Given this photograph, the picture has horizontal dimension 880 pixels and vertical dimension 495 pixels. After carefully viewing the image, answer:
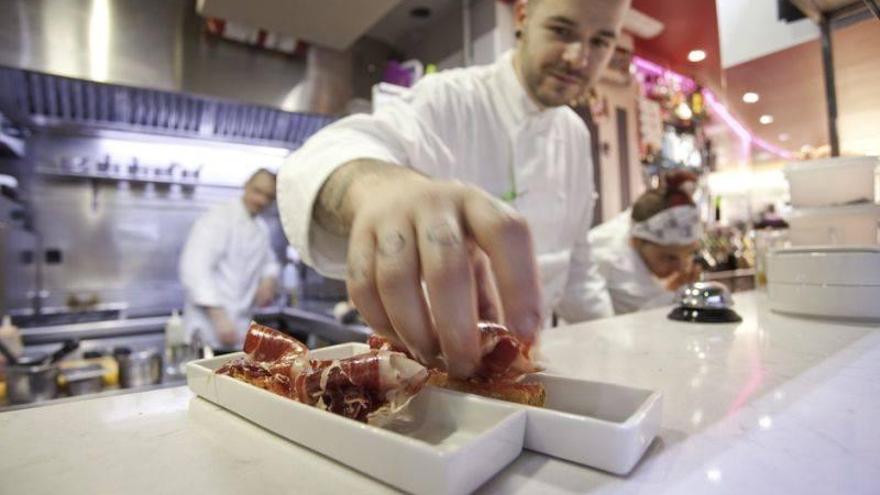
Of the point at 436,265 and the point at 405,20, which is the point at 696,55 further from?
the point at 436,265

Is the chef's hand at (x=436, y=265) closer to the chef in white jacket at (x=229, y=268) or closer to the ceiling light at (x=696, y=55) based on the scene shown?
the chef in white jacket at (x=229, y=268)

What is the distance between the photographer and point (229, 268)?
3191 mm

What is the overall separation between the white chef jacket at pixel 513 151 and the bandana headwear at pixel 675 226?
0.57 m

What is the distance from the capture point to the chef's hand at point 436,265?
46 cm

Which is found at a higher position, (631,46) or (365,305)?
(631,46)

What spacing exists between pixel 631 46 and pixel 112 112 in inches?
155

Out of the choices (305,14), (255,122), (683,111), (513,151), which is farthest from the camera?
(683,111)

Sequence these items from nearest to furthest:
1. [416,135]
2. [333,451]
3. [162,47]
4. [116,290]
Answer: [333,451], [416,135], [162,47], [116,290]

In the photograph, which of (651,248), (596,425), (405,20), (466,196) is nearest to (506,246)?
(466,196)

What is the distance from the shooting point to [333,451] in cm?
38

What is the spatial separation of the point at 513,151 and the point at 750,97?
0.83 meters

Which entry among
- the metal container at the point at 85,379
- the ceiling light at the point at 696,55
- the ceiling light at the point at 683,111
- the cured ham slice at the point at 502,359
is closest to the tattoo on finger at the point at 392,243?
the cured ham slice at the point at 502,359

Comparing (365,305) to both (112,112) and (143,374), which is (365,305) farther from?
(112,112)

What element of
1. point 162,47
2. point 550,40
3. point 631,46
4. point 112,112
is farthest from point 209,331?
point 631,46
